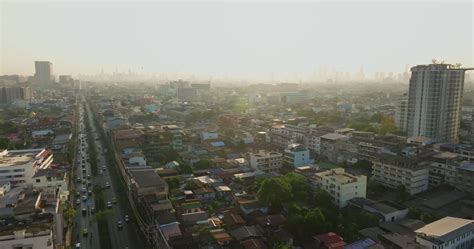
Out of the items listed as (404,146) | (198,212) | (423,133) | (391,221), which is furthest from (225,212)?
(423,133)

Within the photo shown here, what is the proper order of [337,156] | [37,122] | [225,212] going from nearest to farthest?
[225,212], [337,156], [37,122]

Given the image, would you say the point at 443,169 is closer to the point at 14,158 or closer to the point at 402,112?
the point at 402,112

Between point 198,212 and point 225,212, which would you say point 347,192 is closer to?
point 225,212

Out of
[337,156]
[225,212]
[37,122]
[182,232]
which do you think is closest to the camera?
[182,232]

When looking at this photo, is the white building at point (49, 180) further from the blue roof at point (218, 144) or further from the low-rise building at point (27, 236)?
the blue roof at point (218, 144)

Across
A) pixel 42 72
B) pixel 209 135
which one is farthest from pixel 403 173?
pixel 42 72

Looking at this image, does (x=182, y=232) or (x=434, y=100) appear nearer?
(x=182, y=232)
